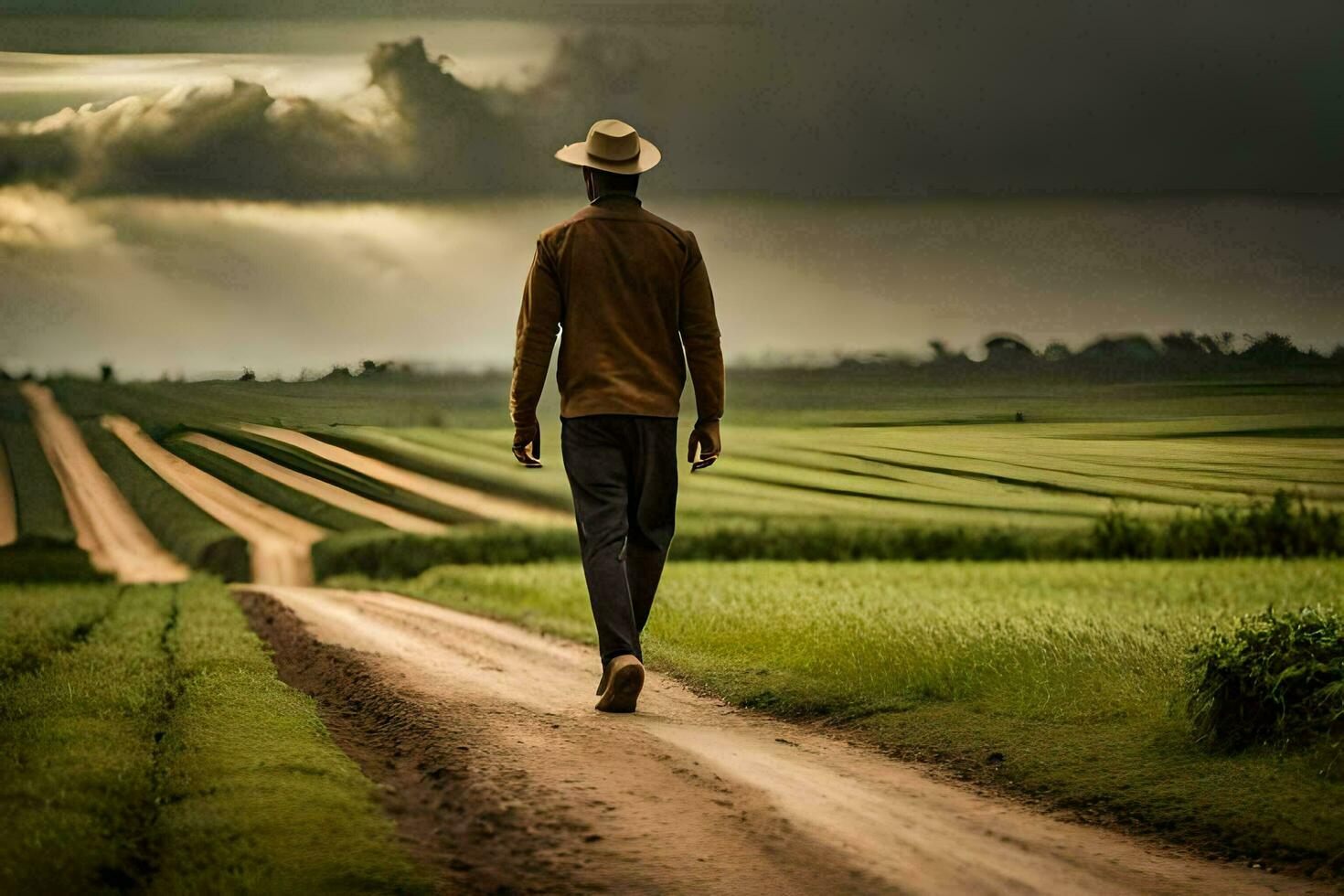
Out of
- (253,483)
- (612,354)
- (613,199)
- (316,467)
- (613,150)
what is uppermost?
(613,150)

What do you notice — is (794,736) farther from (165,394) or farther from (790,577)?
(165,394)

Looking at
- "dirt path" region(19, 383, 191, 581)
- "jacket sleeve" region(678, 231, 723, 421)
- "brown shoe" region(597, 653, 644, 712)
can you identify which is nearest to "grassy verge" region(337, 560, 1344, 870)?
"brown shoe" region(597, 653, 644, 712)

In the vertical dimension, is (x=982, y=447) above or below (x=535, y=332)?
below

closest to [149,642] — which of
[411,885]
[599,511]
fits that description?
[599,511]

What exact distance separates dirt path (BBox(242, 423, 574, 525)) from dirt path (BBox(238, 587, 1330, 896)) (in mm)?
8469

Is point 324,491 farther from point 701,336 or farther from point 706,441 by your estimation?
point 701,336

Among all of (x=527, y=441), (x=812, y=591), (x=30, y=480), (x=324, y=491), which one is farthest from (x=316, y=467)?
(x=527, y=441)

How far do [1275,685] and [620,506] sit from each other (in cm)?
312

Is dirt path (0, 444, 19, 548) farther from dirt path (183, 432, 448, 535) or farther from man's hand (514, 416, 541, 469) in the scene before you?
man's hand (514, 416, 541, 469)

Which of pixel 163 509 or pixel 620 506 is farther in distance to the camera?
pixel 163 509

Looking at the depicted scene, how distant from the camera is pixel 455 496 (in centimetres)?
2080

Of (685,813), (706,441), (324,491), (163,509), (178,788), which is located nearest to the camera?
(685,813)

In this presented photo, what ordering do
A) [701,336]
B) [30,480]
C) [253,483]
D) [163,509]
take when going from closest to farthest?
[701,336] → [253,483] → [163,509] → [30,480]

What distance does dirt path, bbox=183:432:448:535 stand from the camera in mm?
14617
